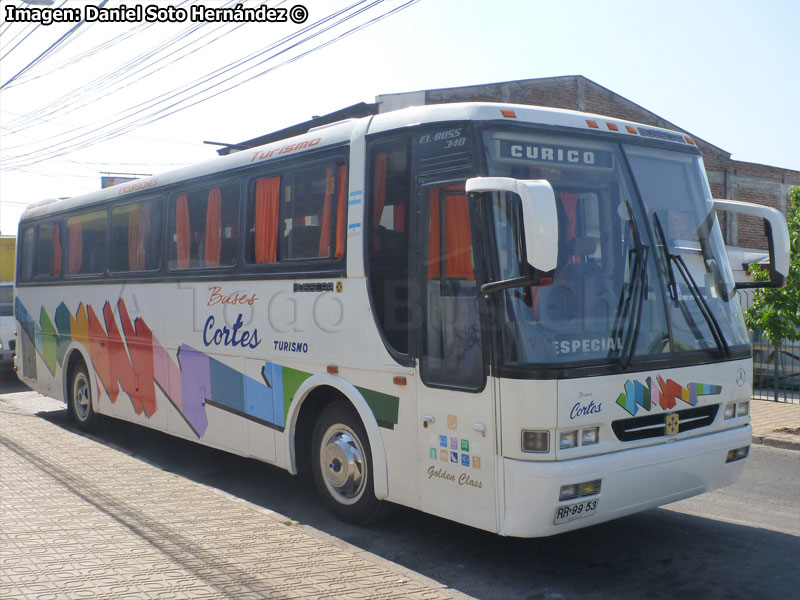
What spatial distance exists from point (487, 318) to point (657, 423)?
141 centimetres

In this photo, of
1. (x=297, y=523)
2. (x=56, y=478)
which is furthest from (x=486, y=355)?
(x=56, y=478)

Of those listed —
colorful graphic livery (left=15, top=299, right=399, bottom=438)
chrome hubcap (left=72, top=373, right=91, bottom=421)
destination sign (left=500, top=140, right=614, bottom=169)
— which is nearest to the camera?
destination sign (left=500, top=140, right=614, bottom=169)

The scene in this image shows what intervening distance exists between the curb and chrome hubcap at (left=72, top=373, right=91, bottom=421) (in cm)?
910

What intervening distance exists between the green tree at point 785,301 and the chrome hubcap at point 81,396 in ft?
33.1

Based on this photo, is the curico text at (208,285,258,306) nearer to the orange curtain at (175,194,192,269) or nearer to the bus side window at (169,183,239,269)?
the bus side window at (169,183,239,269)

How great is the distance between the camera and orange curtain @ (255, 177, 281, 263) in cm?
753

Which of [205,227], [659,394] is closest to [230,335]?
[205,227]

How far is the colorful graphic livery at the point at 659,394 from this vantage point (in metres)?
5.40

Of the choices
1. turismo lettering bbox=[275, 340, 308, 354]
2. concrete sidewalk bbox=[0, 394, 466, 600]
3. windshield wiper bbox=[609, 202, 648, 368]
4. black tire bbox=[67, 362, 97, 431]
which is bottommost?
concrete sidewalk bbox=[0, 394, 466, 600]

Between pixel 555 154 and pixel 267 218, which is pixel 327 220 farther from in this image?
pixel 555 154

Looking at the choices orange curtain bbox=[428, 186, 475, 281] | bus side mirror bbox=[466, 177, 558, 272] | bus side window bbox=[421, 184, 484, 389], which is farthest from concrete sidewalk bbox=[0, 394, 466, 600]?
bus side mirror bbox=[466, 177, 558, 272]

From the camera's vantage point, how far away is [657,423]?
219 inches

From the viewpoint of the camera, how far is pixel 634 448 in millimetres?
5414

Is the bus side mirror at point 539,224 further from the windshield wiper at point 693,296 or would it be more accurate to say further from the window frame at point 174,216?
the window frame at point 174,216
